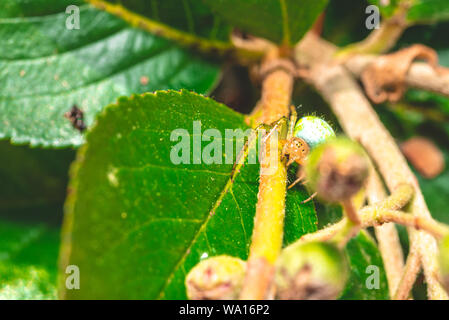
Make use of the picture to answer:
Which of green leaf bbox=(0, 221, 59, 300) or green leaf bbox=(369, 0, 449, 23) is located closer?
green leaf bbox=(0, 221, 59, 300)

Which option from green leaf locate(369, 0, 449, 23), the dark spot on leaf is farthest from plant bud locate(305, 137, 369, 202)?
green leaf locate(369, 0, 449, 23)

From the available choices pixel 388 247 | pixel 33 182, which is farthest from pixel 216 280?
pixel 33 182

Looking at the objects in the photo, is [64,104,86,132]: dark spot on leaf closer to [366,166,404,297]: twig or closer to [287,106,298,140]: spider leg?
[287,106,298,140]: spider leg

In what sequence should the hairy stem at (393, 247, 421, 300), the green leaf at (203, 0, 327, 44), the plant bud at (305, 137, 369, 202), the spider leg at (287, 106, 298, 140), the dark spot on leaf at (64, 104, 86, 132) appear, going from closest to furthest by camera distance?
1. the plant bud at (305, 137, 369, 202)
2. the hairy stem at (393, 247, 421, 300)
3. the spider leg at (287, 106, 298, 140)
4. the green leaf at (203, 0, 327, 44)
5. the dark spot on leaf at (64, 104, 86, 132)

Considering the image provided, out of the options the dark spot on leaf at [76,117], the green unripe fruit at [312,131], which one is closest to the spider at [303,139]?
the green unripe fruit at [312,131]

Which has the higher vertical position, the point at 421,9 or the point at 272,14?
the point at 421,9

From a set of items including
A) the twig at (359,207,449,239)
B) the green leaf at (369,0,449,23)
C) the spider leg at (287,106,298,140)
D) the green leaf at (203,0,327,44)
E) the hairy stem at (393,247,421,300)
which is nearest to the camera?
the twig at (359,207,449,239)

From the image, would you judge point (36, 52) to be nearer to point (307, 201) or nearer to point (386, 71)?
point (307, 201)

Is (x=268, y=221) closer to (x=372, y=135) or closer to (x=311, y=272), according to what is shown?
(x=311, y=272)
